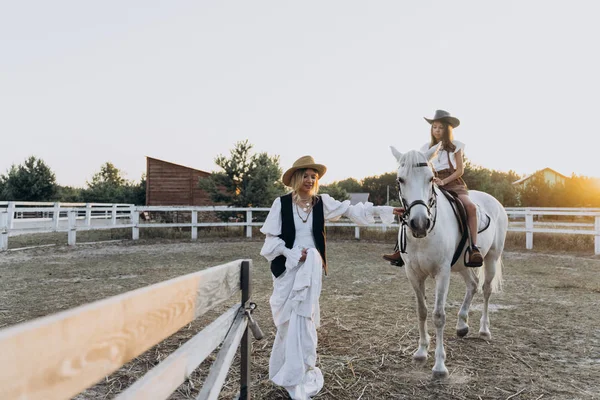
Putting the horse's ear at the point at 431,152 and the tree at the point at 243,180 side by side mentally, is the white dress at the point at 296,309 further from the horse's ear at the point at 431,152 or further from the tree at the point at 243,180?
the tree at the point at 243,180

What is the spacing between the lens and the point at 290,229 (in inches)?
135

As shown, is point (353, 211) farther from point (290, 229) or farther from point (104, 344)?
point (104, 344)

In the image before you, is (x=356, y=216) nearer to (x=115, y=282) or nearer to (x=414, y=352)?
(x=414, y=352)

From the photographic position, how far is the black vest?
11.2 ft

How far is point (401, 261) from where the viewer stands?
4.68 m

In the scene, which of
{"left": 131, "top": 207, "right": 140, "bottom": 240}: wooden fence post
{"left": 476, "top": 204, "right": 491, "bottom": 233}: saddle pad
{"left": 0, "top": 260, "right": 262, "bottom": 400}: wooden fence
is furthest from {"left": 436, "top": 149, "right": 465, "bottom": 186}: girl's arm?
{"left": 131, "top": 207, "right": 140, "bottom": 240}: wooden fence post

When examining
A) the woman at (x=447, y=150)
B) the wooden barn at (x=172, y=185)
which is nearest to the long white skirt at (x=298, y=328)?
the woman at (x=447, y=150)

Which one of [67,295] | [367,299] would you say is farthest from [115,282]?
[367,299]

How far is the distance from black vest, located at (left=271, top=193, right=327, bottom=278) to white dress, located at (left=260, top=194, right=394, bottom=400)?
1.4 inches

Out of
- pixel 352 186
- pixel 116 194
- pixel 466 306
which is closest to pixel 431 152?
pixel 466 306

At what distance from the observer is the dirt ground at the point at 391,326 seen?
3.52 meters

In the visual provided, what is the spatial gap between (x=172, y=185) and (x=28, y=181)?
14385mm

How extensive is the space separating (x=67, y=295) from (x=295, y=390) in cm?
502

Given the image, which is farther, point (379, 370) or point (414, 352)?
point (414, 352)
